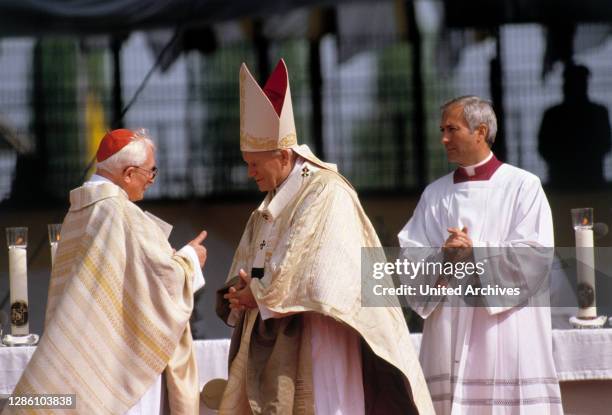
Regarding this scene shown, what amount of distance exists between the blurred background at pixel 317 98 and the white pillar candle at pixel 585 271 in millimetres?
1473

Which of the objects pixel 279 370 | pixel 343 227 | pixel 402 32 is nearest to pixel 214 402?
pixel 279 370

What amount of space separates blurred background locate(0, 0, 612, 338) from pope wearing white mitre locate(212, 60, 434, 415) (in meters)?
2.31

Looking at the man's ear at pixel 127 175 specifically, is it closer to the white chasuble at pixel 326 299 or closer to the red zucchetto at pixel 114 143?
the red zucchetto at pixel 114 143

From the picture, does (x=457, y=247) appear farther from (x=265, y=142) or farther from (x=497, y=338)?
(x=265, y=142)

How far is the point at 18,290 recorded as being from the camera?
6.65m

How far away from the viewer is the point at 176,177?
325 inches

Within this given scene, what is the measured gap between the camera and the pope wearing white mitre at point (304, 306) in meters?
5.60

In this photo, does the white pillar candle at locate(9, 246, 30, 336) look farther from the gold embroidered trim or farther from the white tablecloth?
the gold embroidered trim

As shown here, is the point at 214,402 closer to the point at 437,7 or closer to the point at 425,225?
the point at 425,225

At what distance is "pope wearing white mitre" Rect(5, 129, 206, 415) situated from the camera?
19.1ft

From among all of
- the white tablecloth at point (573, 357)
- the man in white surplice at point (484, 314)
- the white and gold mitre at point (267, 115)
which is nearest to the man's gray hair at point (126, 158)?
the white and gold mitre at point (267, 115)

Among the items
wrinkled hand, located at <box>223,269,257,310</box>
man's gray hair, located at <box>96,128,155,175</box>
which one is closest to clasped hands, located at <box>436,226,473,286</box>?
wrinkled hand, located at <box>223,269,257,310</box>

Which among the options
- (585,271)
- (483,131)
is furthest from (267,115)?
(585,271)

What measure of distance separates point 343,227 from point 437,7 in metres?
2.91
